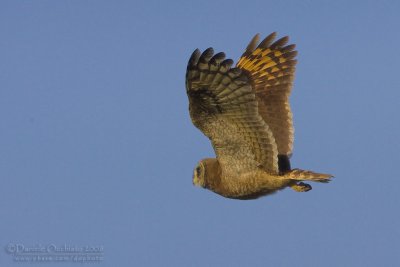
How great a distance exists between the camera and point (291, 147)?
12008mm

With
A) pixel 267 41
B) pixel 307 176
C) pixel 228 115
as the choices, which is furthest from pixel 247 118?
pixel 267 41

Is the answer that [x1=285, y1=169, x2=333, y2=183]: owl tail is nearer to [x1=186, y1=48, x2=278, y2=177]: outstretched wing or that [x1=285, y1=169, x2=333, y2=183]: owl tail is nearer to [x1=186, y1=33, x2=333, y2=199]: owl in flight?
[x1=186, y1=33, x2=333, y2=199]: owl in flight

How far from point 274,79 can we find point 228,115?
230 cm

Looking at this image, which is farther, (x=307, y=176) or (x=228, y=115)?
(x=307, y=176)

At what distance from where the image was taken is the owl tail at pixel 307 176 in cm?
1046

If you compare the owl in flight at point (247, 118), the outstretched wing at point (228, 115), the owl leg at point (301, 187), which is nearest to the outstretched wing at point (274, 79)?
the owl in flight at point (247, 118)

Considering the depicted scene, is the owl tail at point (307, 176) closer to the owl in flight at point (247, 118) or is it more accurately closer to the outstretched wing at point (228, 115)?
the owl in flight at point (247, 118)

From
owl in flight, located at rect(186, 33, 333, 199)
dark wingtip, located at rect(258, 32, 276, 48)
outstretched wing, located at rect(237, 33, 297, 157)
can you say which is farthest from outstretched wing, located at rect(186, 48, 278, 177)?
dark wingtip, located at rect(258, 32, 276, 48)

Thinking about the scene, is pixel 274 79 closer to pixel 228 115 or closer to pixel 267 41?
pixel 267 41

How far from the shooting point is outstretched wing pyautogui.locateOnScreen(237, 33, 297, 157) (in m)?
12.1

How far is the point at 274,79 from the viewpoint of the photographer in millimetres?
12438

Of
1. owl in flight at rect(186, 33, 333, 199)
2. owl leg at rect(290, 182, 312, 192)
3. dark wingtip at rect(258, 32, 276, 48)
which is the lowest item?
owl leg at rect(290, 182, 312, 192)

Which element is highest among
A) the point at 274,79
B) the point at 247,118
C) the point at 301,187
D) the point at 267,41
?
the point at 267,41

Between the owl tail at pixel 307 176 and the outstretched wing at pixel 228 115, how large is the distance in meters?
0.25
